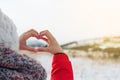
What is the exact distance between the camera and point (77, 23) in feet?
5.38

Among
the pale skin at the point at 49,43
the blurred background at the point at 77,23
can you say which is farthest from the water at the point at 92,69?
the pale skin at the point at 49,43

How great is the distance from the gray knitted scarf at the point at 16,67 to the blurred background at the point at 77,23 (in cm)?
102

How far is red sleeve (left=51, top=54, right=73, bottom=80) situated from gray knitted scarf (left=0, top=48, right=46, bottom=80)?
0.17 metres

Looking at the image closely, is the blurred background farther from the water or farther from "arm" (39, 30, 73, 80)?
"arm" (39, 30, 73, 80)

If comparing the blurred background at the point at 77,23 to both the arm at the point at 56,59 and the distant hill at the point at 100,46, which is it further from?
the arm at the point at 56,59

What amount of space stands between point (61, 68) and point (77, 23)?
886 millimetres

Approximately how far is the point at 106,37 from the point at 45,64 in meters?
0.29

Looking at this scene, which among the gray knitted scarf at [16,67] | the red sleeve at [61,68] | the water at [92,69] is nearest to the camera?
the gray knitted scarf at [16,67]

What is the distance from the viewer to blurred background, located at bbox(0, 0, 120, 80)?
1.62 meters

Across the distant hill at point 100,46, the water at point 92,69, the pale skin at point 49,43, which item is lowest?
the water at point 92,69

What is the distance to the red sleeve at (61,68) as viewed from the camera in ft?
2.51

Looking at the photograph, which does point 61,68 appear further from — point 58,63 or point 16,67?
point 16,67

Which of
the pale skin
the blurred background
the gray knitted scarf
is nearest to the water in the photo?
the blurred background

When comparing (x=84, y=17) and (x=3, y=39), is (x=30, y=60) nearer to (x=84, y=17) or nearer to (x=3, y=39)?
(x=3, y=39)
